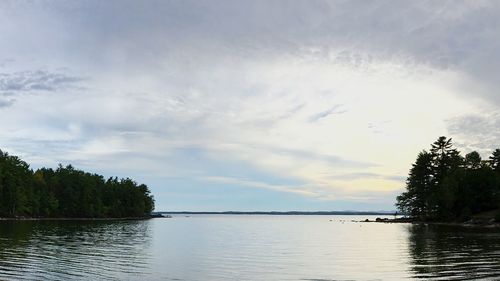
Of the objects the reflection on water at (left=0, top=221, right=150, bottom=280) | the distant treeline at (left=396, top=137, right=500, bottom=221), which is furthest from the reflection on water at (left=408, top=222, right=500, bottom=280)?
the distant treeline at (left=396, top=137, right=500, bottom=221)

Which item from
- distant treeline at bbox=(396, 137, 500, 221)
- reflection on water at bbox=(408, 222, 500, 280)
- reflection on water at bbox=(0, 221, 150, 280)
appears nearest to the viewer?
reflection on water at bbox=(408, 222, 500, 280)

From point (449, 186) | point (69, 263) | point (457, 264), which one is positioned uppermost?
point (449, 186)

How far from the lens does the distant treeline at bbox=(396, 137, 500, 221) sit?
130625 millimetres

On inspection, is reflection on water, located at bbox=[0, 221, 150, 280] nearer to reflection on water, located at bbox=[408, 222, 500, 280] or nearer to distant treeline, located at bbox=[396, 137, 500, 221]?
reflection on water, located at bbox=[408, 222, 500, 280]

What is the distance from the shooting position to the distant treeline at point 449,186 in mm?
130625

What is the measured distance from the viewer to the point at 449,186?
132m

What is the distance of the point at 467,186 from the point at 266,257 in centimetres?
10384

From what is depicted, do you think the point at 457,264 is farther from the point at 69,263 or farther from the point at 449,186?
the point at 449,186

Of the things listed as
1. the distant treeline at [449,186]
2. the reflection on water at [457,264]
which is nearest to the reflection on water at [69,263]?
the reflection on water at [457,264]

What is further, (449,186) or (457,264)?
(449,186)

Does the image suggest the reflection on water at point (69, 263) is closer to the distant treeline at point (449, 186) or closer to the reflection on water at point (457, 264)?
the reflection on water at point (457, 264)

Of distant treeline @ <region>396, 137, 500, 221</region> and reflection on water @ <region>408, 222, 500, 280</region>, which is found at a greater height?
distant treeline @ <region>396, 137, 500, 221</region>

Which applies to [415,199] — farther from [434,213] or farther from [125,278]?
[125,278]

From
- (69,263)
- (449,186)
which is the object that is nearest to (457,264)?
(69,263)
